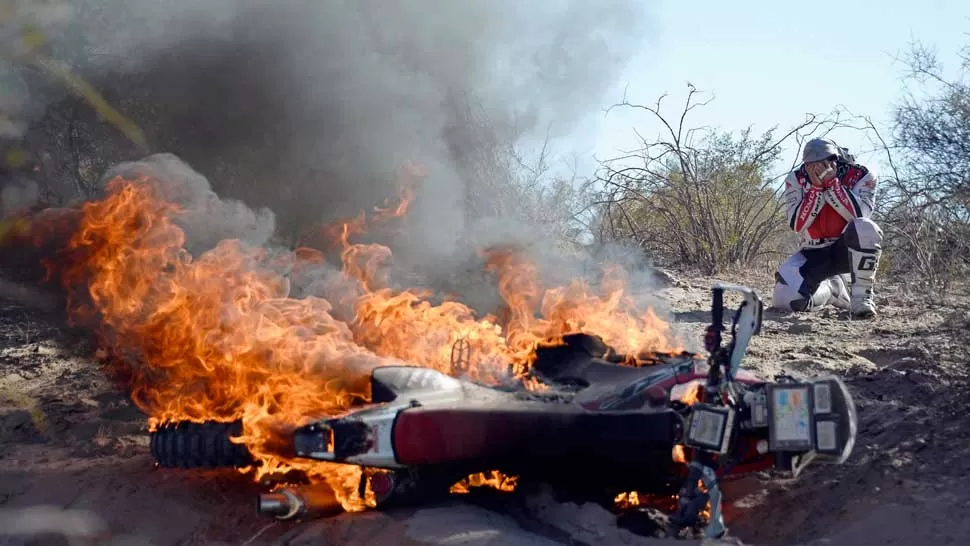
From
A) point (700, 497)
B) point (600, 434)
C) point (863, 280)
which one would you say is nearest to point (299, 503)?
point (600, 434)

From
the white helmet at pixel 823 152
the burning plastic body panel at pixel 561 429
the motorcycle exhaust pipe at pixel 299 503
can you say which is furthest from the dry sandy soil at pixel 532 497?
the white helmet at pixel 823 152

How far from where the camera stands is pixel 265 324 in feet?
23.1

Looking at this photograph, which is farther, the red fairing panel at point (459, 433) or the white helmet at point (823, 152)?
the white helmet at point (823, 152)

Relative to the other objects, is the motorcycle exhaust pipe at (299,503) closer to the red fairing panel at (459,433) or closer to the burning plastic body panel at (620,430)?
the burning plastic body panel at (620,430)

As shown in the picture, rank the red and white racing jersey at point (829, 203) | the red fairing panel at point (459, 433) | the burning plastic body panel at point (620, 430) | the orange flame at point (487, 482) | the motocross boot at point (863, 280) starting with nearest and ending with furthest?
the burning plastic body panel at point (620, 430)
the red fairing panel at point (459, 433)
the orange flame at point (487, 482)
the motocross boot at point (863, 280)
the red and white racing jersey at point (829, 203)

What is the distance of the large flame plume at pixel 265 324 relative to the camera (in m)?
6.42

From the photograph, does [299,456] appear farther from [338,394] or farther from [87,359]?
[87,359]

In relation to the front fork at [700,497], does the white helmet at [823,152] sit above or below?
above

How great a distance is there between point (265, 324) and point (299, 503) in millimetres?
1888

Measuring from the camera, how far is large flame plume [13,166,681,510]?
6418 mm

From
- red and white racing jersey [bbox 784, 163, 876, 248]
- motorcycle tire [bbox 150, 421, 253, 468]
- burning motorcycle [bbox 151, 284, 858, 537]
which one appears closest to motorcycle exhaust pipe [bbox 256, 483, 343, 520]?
burning motorcycle [bbox 151, 284, 858, 537]

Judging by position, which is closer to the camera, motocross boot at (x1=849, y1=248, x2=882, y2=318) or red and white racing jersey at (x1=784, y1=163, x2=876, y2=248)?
motocross boot at (x1=849, y1=248, x2=882, y2=318)

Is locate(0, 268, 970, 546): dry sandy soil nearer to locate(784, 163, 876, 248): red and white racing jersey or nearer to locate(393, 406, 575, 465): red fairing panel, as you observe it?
locate(393, 406, 575, 465): red fairing panel

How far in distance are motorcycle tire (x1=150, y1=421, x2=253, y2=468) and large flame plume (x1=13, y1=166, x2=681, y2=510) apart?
0.12 metres
